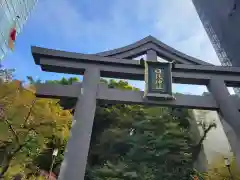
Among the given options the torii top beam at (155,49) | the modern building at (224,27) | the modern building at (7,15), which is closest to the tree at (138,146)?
the torii top beam at (155,49)

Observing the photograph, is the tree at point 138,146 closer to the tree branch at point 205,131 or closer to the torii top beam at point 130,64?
the tree branch at point 205,131

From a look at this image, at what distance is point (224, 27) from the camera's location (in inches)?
1348

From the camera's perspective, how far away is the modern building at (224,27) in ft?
102

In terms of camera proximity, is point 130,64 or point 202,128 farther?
point 202,128

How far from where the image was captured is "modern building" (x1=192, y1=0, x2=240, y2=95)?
102 feet

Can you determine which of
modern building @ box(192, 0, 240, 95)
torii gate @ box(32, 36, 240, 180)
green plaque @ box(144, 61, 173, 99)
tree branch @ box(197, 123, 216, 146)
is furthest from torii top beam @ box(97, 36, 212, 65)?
modern building @ box(192, 0, 240, 95)

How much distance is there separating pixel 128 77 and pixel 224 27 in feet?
97.4

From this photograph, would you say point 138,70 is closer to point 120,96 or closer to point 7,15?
point 120,96

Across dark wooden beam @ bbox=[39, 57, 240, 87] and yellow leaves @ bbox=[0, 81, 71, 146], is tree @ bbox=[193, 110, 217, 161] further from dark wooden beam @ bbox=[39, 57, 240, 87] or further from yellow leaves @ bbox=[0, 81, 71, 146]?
yellow leaves @ bbox=[0, 81, 71, 146]

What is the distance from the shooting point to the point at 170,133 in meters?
15.4

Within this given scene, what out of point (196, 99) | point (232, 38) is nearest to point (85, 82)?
point (196, 99)

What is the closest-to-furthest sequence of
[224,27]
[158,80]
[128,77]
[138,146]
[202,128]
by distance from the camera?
[158,80]
[128,77]
[138,146]
[202,128]
[224,27]

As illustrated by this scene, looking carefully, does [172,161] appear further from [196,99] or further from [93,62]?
[93,62]

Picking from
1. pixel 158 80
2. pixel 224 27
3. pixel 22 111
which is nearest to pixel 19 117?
pixel 22 111
